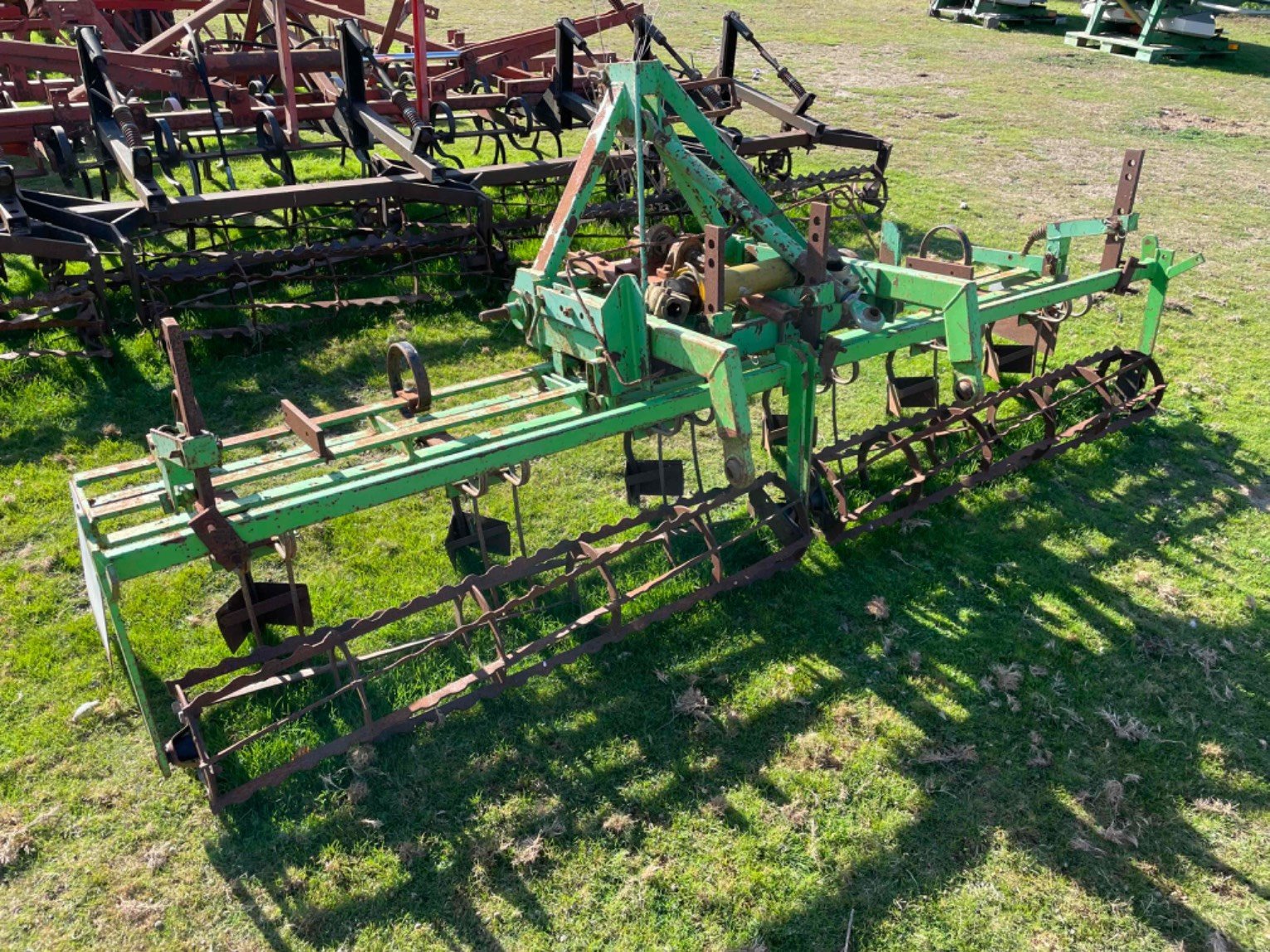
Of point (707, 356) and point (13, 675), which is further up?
point (707, 356)

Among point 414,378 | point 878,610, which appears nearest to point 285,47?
point 414,378

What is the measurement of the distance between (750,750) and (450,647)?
1457 mm

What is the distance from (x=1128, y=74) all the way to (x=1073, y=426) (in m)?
15.7

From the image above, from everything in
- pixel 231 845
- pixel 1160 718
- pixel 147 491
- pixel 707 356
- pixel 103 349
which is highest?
pixel 707 356

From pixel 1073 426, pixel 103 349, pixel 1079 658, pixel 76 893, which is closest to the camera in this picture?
pixel 76 893

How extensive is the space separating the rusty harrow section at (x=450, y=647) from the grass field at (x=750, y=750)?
0.63 ft

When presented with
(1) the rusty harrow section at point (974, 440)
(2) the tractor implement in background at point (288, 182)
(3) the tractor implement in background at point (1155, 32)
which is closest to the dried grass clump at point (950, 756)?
(1) the rusty harrow section at point (974, 440)

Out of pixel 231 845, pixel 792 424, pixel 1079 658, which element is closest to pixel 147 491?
pixel 231 845

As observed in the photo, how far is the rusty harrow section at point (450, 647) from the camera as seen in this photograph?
365 cm

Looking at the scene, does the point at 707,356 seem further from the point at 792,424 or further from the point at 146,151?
the point at 146,151

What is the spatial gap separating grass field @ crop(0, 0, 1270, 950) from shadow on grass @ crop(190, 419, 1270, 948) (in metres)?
0.01

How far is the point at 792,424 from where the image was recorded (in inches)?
185

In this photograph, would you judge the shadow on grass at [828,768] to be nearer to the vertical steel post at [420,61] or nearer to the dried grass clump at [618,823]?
the dried grass clump at [618,823]

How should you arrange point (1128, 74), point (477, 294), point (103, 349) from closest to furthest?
point (103, 349) < point (477, 294) < point (1128, 74)
